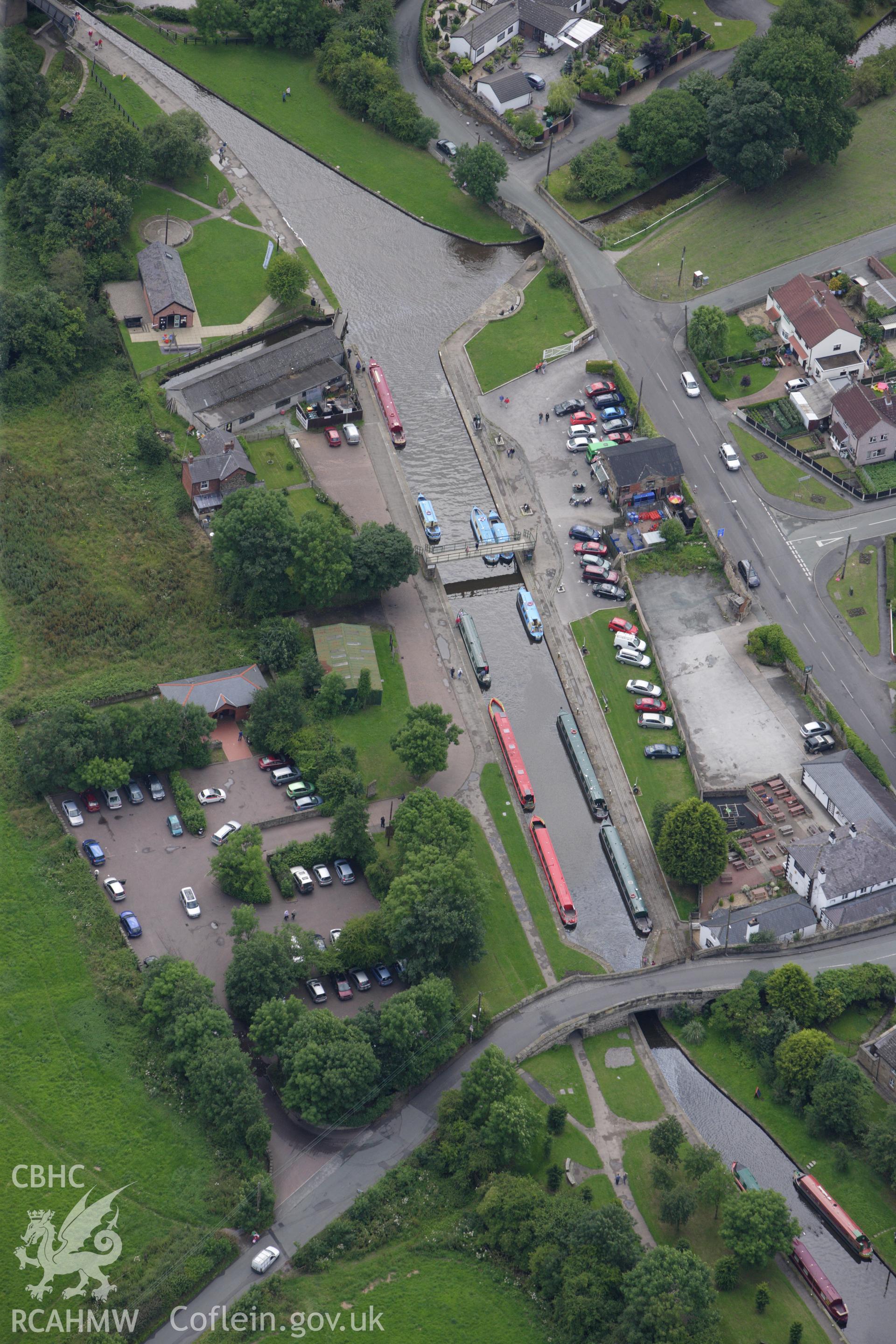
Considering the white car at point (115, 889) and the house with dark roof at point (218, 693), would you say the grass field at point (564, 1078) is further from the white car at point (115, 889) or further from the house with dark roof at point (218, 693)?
the house with dark roof at point (218, 693)

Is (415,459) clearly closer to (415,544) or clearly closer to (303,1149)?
(415,544)

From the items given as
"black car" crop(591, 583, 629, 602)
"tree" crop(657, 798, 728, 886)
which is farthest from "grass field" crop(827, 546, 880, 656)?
"tree" crop(657, 798, 728, 886)

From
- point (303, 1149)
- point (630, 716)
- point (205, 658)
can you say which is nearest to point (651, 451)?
point (630, 716)

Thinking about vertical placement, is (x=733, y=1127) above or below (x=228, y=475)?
below

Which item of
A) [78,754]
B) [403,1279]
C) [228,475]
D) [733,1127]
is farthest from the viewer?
[228,475]

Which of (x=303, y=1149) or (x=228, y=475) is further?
(x=228, y=475)
